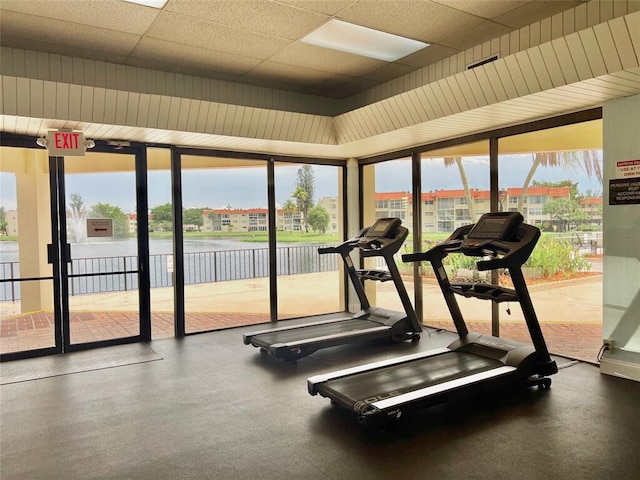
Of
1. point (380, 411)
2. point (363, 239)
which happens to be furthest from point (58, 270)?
point (380, 411)

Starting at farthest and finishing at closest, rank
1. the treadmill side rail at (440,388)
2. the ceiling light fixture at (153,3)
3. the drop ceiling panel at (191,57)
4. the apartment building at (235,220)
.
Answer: the apartment building at (235,220) → the drop ceiling panel at (191,57) → the ceiling light fixture at (153,3) → the treadmill side rail at (440,388)

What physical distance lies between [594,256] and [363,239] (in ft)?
8.29

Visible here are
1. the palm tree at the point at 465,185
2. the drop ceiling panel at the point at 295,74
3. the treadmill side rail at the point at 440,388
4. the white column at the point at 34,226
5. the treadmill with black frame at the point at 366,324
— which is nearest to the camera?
the treadmill side rail at the point at 440,388

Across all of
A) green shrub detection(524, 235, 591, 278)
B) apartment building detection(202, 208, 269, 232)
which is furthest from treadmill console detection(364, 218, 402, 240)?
apartment building detection(202, 208, 269, 232)

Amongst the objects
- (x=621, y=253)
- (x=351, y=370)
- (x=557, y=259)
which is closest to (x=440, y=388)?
(x=351, y=370)

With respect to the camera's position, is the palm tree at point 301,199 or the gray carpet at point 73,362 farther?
the palm tree at point 301,199

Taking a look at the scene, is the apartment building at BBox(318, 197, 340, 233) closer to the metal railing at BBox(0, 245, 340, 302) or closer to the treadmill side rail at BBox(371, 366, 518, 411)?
the metal railing at BBox(0, 245, 340, 302)

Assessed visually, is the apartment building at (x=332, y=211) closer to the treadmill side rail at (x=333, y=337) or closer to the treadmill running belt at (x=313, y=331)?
the treadmill running belt at (x=313, y=331)

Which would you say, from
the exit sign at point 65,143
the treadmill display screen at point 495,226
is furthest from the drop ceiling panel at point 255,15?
the treadmill display screen at point 495,226

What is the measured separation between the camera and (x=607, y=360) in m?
4.48

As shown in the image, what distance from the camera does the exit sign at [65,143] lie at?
5137 millimetres

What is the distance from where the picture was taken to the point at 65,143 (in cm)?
521

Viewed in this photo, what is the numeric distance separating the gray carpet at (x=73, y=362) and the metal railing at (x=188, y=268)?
76cm

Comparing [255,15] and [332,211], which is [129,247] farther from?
[255,15]
